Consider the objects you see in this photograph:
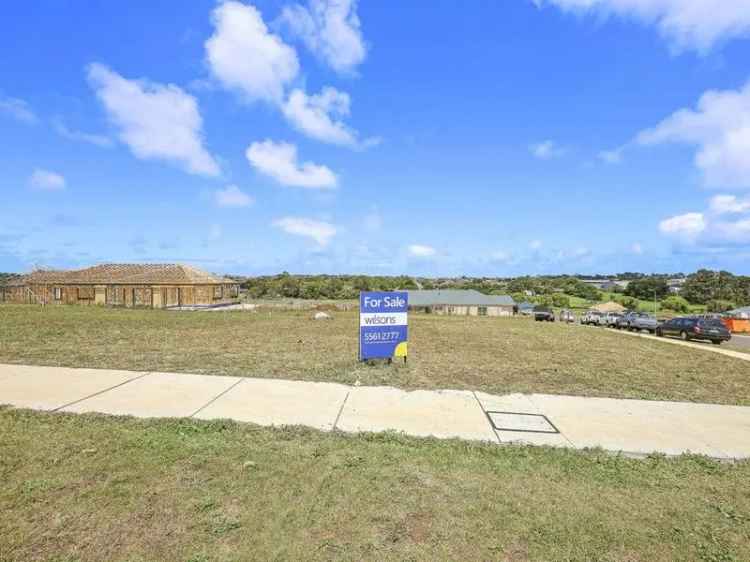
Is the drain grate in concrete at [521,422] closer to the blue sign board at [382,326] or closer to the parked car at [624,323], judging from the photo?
the blue sign board at [382,326]

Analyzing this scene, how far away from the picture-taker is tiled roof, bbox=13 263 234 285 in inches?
1501

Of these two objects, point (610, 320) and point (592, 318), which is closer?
point (610, 320)

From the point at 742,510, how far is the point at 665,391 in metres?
4.57

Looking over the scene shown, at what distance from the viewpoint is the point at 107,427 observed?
15.1 feet

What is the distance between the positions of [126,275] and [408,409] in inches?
1679

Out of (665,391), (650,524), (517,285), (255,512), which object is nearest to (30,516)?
(255,512)

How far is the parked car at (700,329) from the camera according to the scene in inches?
791

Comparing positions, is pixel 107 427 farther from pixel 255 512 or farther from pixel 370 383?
pixel 370 383

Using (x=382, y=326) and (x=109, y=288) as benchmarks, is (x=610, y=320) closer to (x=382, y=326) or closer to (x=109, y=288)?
(x=382, y=326)

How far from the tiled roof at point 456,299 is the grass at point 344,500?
68142 millimetres

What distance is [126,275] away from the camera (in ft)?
130

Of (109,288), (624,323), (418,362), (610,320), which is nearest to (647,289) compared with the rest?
(610,320)

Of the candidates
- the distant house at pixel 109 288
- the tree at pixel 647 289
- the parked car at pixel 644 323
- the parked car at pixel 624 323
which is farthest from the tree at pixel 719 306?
the distant house at pixel 109 288

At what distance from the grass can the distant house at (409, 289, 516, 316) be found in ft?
220
